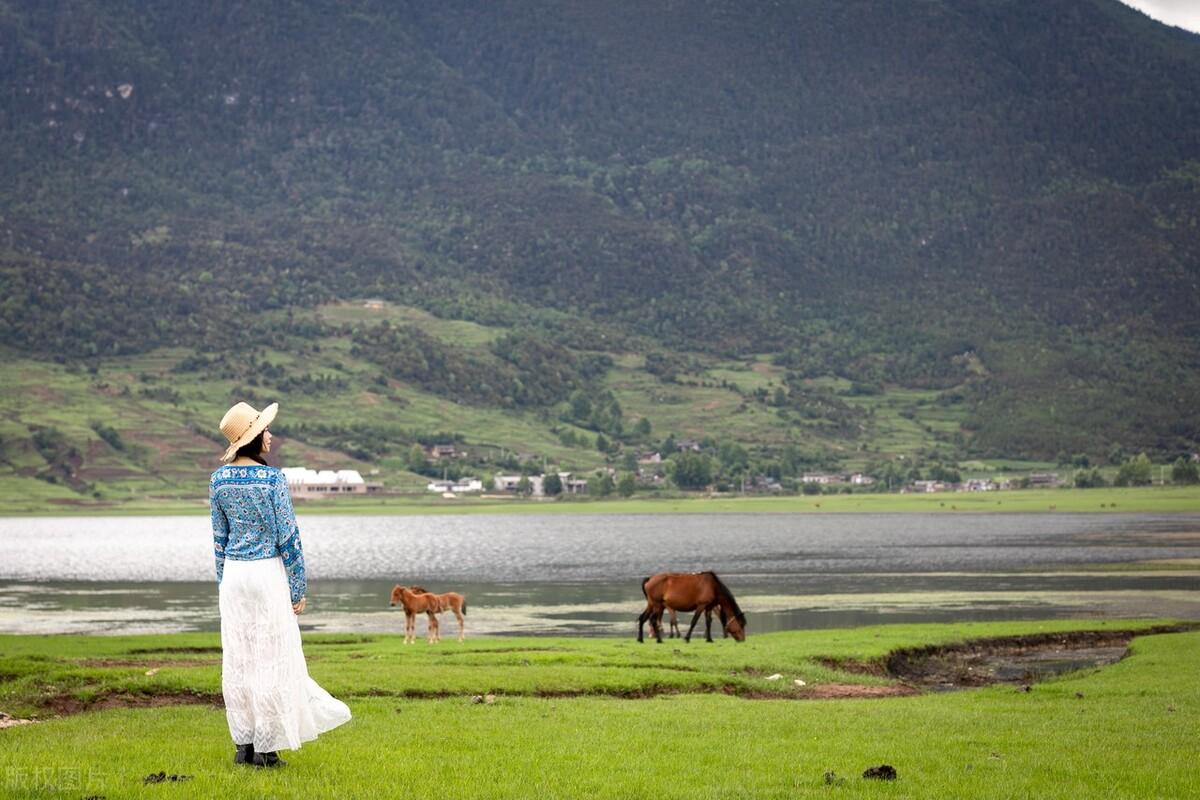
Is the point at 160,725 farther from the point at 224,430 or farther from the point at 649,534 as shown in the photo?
the point at 649,534

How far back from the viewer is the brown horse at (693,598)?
36438 mm

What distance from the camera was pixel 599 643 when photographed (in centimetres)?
3594

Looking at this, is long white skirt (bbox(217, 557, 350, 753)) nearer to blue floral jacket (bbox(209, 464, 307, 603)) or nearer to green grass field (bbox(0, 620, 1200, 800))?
blue floral jacket (bbox(209, 464, 307, 603))

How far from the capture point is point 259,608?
48.3ft

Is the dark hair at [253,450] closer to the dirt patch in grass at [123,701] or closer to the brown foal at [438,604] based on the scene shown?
the dirt patch in grass at [123,701]

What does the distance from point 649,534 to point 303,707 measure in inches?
4550

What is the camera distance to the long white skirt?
1464cm

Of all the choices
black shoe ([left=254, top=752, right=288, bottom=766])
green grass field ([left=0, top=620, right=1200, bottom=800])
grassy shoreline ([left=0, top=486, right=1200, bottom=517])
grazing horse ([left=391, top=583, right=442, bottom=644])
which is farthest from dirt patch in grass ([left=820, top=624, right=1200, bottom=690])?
grassy shoreline ([left=0, top=486, right=1200, bottom=517])

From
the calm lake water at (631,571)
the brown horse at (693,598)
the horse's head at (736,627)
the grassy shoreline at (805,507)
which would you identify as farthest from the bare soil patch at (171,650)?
the grassy shoreline at (805,507)

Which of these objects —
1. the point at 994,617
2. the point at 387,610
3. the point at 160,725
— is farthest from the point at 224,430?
the point at 387,610

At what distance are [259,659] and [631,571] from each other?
2574 inches

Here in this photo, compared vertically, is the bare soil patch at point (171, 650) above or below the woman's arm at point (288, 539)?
below

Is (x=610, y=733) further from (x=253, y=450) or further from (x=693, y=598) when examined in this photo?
(x=693, y=598)

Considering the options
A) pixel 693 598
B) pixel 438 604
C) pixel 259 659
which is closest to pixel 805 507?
pixel 693 598
